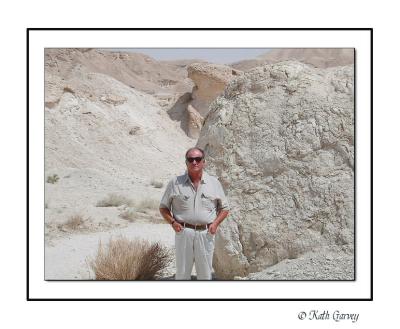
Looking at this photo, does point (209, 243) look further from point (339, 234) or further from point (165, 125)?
point (165, 125)

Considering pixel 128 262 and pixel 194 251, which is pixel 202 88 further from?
pixel 194 251

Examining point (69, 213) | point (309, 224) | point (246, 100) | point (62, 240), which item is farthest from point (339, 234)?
point (69, 213)

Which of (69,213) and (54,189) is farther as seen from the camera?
(54,189)

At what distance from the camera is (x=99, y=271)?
543cm

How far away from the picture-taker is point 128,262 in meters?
5.40

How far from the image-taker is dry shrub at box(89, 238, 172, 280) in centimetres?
539

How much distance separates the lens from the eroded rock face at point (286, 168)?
5.18 meters

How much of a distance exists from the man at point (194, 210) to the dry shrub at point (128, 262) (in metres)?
1.15

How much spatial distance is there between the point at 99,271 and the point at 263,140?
7.12 ft

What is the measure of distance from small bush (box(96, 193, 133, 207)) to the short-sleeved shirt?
750 cm

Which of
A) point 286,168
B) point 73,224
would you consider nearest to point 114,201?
point 73,224
